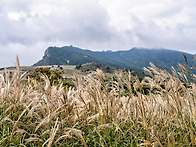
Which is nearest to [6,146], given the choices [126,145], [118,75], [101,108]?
[101,108]

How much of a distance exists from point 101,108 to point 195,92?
5.61 ft

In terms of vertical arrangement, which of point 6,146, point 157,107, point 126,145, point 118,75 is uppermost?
point 118,75

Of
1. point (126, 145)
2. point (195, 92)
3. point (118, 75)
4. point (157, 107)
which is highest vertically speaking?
point (118, 75)

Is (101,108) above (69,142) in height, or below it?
above

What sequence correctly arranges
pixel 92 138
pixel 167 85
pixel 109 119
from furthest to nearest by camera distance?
pixel 109 119 < pixel 92 138 < pixel 167 85

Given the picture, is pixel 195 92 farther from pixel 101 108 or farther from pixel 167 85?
pixel 101 108

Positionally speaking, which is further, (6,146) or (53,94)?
(53,94)

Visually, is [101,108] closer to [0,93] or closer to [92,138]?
[92,138]

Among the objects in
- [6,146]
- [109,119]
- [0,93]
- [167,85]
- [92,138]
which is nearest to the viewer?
[6,146]

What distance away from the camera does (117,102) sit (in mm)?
3467

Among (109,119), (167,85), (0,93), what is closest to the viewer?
(167,85)

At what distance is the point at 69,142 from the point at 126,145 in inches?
36.0

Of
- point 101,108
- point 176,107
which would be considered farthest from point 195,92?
point 101,108

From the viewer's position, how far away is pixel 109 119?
3301mm
